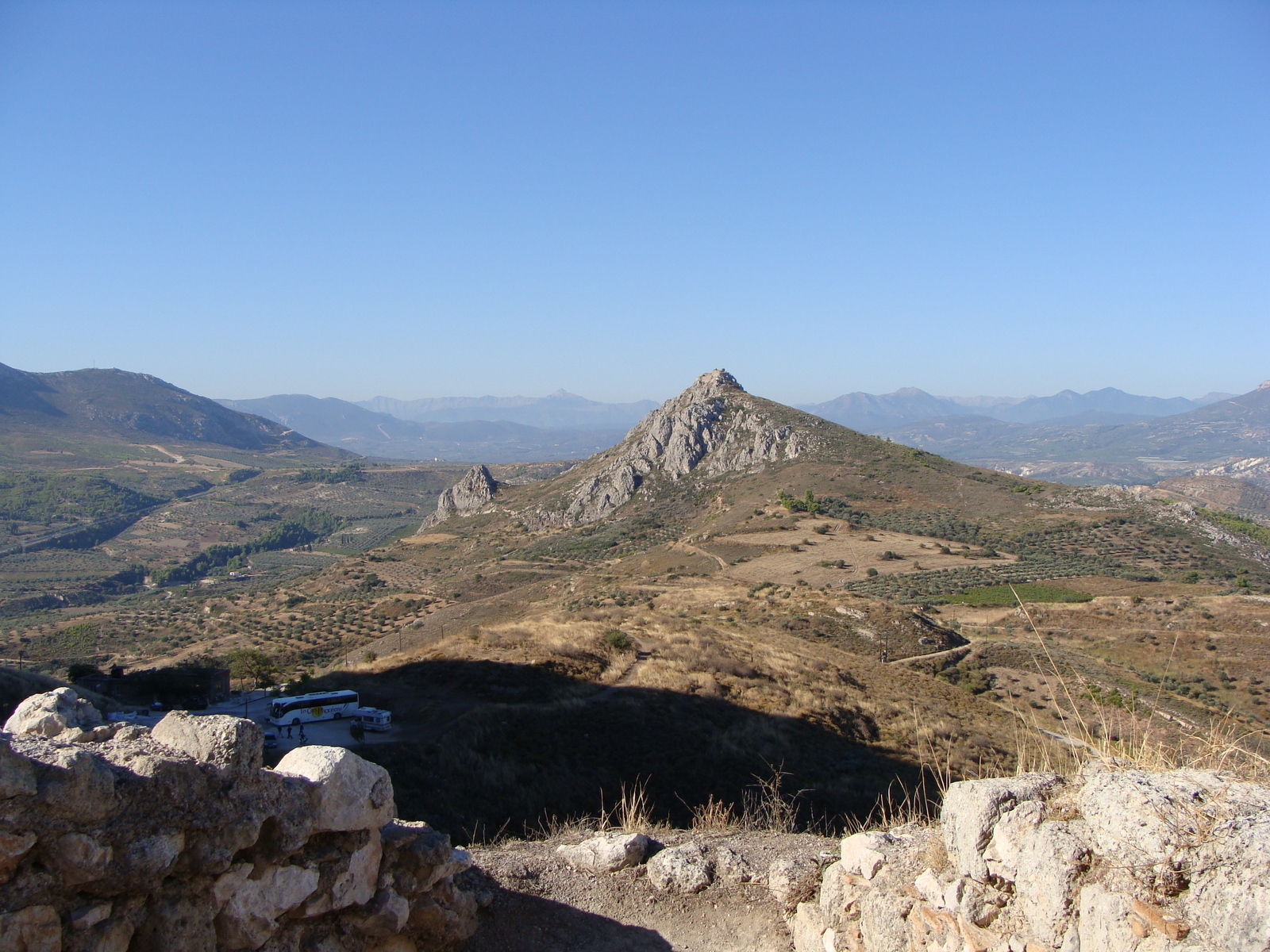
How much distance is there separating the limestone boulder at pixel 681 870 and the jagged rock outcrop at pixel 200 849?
7.69 ft

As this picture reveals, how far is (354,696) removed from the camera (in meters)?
19.7

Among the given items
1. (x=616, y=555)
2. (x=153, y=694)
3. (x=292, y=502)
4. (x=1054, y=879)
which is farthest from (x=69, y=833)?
(x=292, y=502)

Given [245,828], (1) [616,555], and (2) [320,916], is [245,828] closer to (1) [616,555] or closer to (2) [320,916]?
(2) [320,916]

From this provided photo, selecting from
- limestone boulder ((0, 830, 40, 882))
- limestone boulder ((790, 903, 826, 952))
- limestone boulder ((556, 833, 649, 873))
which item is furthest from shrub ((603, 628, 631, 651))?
limestone boulder ((0, 830, 40, 882))

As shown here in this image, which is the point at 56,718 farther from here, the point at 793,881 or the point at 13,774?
→ the point at 793,881

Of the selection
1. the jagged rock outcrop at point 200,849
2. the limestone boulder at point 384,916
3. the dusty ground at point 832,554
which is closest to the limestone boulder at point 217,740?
the jagged rock outcrop at point 200,849

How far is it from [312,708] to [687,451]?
82.1m

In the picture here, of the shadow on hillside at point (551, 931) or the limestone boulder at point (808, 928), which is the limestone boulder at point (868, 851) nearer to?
the limestone boulder at point (808, 928)

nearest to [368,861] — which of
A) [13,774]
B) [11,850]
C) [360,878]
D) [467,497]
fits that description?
[360,878]

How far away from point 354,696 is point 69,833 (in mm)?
16904

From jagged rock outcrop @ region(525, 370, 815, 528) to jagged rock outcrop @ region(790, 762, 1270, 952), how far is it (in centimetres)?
8594

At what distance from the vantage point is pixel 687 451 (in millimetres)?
99125

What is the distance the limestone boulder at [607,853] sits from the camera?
7629 mm

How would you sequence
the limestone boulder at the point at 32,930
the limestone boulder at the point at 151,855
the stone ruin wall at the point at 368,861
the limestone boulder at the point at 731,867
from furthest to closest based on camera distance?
1. the limestone boulder at the point at 731,867
2. the limestone boulder at the point at 151,855
3. the stone ruin wall at the point at 368,861
4. the limestone boulder at the point at 32,930
